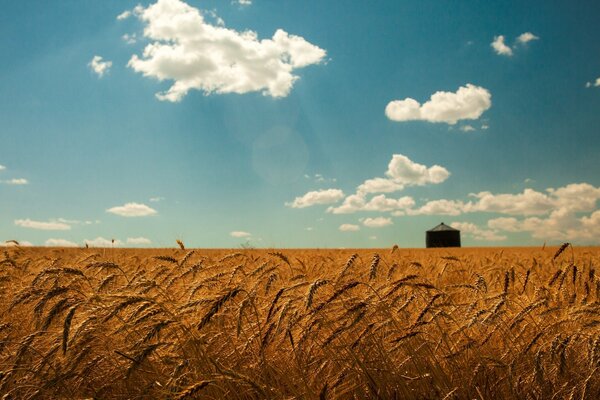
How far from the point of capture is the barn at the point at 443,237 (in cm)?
5286

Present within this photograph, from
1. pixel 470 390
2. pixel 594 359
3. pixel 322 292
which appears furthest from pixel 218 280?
pixel 594 359

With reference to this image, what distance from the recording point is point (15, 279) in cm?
641

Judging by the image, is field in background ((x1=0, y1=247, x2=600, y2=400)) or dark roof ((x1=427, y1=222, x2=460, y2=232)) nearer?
field in background ((x1=0, y1=247, x2=600, y2=400))

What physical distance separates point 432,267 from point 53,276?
5.70m

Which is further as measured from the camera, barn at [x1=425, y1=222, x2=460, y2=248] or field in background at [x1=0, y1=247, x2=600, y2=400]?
barn at [x1=425, y1=222, x2=460, y2=248]

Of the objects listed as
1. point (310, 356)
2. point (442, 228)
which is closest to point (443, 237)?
point (442, 228)

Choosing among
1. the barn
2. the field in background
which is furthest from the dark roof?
the field in background

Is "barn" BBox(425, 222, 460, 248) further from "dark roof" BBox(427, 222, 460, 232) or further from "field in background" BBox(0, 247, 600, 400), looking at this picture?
"field in background" BBox(0, 247, 600, 400)

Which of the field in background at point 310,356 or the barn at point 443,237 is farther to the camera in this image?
the barn at point 443,237

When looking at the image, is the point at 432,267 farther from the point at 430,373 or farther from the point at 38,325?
the point at 38,325

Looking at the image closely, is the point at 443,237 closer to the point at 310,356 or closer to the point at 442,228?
the point at 442,228

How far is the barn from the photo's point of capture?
52856mm

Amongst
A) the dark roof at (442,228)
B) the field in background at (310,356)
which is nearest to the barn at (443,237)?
the dark roof at (442,228)

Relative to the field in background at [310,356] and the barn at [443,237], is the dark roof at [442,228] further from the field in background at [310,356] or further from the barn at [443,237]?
the field in background at [310,356]
